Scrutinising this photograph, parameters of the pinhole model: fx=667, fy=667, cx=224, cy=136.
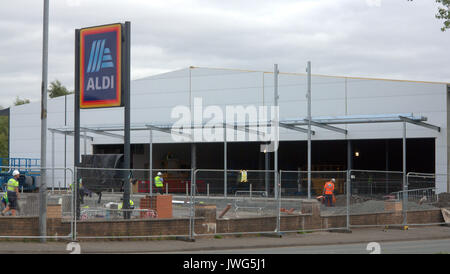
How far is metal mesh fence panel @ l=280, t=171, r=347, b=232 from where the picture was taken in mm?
22531

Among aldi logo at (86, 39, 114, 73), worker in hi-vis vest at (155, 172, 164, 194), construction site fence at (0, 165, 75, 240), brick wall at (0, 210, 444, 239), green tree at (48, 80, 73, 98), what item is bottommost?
brick wall at (0, 210, 444, 239)

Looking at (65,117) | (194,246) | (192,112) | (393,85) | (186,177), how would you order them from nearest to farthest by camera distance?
(194,246)
(186,177)
(393,85)
(192,112)
(65,117)

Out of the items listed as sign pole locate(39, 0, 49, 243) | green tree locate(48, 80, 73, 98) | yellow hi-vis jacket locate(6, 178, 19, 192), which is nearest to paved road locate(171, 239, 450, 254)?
sign pole locate(39, 0, 49, 243)

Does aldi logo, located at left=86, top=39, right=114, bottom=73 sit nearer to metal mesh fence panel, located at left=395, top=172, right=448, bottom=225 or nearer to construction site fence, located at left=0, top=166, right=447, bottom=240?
construction site fence, located at left=0, top=166, right=447, bottom=240

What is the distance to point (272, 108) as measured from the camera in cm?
4644

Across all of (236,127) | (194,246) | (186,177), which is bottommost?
(194,246)

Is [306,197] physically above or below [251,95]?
below

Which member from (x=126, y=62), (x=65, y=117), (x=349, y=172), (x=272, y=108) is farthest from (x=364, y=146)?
(x=126, y=62)

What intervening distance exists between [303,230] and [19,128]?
40.3 meters

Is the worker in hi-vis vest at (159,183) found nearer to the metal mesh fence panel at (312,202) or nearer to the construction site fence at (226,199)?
the construction site fence at (226,199)

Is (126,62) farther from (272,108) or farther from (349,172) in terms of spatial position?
(272,108)
